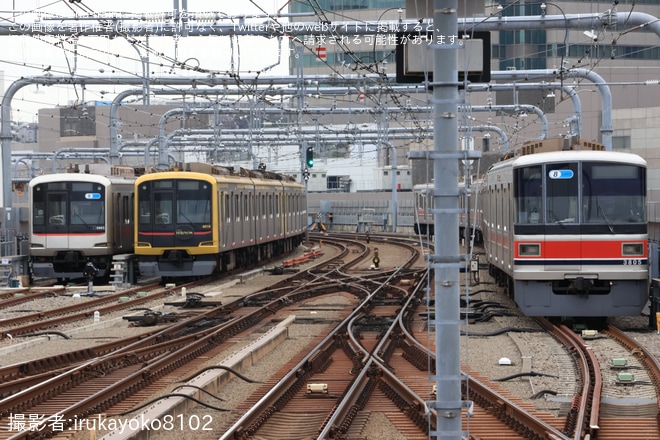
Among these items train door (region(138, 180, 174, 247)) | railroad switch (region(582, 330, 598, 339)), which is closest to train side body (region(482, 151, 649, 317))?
railroad switch (region(582, 330, 598, 339))

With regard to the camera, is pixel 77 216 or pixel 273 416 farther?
pixel 77 216

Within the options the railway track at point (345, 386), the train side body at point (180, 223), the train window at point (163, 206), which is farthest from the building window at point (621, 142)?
the railway track at point (345, 386)

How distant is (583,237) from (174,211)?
41.6 feet

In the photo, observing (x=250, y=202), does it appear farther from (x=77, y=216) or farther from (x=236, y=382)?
(x=236, y=382)

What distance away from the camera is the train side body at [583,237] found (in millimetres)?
14547

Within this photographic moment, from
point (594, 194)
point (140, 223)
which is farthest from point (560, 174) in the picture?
point (140, 223)

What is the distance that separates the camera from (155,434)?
329 inches

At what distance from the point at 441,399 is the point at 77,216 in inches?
827

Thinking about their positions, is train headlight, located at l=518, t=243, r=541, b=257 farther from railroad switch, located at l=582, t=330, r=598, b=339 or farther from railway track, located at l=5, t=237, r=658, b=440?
railway track, located at l=5, t=237, r=658, b=440

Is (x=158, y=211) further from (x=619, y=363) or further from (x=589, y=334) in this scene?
(x=619, y=363)

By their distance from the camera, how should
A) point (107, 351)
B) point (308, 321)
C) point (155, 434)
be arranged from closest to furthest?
point (155, 434) < point (107, 351) < point (308, 321)

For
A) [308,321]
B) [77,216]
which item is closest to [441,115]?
[308,321]

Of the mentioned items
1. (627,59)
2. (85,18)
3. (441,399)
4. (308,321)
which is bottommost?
(308,321)

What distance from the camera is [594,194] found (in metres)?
14.7
